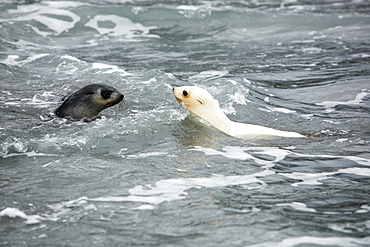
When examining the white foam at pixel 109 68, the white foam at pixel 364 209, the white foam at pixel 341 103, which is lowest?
the white foam at pixel 341 103

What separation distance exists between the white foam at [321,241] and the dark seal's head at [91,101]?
3.43 meters

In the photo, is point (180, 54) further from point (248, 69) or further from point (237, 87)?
point (237, 87)

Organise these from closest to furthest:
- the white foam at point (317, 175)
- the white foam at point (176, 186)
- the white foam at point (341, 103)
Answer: the white foam at point (176, 186), the white foam at point (317, 175), the white foam at point (341, 103)

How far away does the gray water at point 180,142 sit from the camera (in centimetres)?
350

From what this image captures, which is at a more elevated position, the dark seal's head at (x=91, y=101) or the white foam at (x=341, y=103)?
the dark seal's head at (x=91, y=101)

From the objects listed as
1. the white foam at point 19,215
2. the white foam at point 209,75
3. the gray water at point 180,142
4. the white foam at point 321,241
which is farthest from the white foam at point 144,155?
the white foam at point 209,75

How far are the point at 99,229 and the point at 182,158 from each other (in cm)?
177

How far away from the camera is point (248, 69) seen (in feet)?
32.5

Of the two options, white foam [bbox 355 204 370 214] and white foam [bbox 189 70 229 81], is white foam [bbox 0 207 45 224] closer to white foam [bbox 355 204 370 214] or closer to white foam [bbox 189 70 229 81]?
white foam [bbox 355 204 370 214]

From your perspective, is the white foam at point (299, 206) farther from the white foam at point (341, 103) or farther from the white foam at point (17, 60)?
the white foam at point (17, 60)

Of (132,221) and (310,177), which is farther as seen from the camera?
(310,177)

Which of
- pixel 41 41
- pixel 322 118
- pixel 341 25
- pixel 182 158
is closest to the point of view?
pixel 182 158

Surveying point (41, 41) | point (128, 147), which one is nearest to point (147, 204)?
point (128, 147)

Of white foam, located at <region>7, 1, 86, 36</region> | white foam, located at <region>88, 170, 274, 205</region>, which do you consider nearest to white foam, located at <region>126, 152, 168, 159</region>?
white foam, located at <region>88, 170, 274, 205</region>
